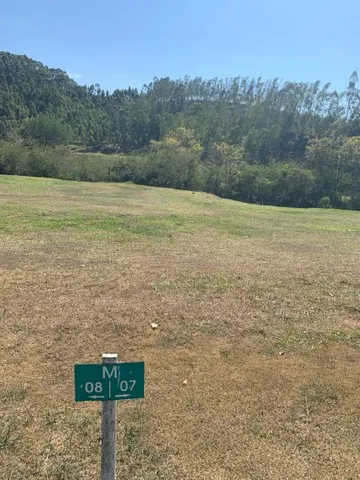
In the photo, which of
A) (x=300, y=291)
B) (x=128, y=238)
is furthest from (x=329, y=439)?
(x=128, y=238)

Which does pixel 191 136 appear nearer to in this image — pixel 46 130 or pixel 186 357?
pixel 46 130

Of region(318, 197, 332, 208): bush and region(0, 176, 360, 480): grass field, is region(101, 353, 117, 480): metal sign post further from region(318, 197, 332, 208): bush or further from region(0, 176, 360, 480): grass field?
region(318, 197, 332, 208): bush

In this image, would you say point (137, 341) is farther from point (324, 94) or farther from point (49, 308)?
point (324, 94)

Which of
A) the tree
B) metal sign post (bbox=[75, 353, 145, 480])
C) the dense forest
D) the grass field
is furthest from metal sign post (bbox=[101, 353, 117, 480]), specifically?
the tree

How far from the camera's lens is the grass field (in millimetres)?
3205

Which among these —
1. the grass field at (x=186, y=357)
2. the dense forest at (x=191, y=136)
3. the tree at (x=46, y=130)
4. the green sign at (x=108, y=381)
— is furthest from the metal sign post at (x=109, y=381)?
the tree at (x=46, y=130)

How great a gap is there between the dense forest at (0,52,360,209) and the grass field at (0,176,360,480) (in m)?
32.7

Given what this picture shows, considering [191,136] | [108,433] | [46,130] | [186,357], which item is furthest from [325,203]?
[46,130]

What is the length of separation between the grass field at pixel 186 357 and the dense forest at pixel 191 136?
32.7m

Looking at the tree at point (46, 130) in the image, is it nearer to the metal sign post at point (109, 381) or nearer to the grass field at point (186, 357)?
the grass field at point (186, 357)

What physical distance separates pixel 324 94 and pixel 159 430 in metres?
98.7

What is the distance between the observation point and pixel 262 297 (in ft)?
21.5

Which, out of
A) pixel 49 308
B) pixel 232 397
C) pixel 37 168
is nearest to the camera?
pixel 232 397

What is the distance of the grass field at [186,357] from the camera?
10.5ft
